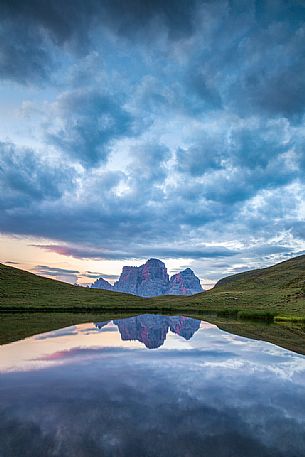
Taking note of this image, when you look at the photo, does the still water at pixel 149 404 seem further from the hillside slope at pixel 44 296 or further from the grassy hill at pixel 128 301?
the hillside slope at pixel 44 296

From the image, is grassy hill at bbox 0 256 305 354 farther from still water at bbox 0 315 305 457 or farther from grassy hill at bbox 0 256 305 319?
still water at bbox 0 315 305 457

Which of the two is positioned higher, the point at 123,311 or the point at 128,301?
the point at 128,301

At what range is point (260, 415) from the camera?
12695mm

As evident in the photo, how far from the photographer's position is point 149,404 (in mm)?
13547

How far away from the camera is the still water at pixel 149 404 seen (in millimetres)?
9680

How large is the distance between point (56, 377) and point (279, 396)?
11296mm

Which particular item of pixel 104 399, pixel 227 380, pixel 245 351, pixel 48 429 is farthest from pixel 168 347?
pixel 48 429

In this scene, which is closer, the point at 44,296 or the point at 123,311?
the point at 123,311

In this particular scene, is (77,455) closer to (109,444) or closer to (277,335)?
(109,444)

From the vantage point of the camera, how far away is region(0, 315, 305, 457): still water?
9.68 metres

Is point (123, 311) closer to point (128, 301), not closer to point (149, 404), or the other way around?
point (128, 301)

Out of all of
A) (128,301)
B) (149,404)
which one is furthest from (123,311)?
(149,404)

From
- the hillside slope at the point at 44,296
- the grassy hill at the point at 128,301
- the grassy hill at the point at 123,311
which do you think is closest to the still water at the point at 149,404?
the grassy hill at the point at 123,311

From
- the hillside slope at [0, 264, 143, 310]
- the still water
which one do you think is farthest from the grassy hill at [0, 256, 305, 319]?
the still water
